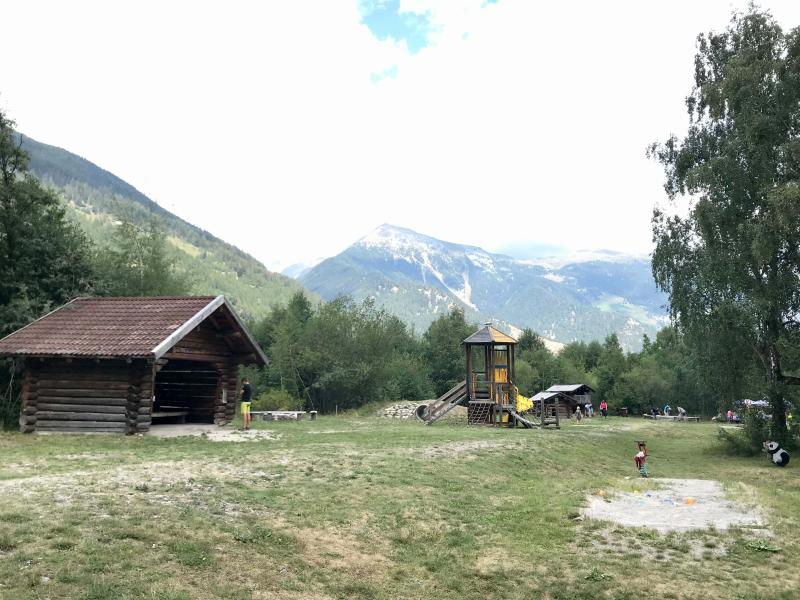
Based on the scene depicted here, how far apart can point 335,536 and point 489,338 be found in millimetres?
24683

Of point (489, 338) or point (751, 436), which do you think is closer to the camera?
point (751, 436)

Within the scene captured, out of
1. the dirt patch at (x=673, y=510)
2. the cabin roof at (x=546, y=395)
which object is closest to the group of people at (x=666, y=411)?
the cabin roof at (x=546, y=395)

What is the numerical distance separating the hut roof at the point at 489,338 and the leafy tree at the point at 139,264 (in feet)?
71.0

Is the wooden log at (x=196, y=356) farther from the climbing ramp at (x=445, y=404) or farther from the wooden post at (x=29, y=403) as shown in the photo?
the climbing ramp at (x=445, y=404)

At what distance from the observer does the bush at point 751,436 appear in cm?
2462

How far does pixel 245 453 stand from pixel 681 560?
11.0 meters

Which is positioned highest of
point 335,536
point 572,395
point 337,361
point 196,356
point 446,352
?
point 446,352

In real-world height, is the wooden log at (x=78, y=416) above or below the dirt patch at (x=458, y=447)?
above

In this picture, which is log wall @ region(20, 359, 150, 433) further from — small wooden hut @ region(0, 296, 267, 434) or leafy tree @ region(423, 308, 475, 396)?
leafy tree @ region(423, 308, 475, 396)

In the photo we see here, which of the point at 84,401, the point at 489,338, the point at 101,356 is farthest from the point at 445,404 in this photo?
the point at 101,356

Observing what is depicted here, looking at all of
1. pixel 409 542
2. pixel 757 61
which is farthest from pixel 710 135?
pixel 409 542

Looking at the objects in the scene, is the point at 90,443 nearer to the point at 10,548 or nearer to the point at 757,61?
the point at 10,548

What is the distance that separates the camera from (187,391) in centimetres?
2809

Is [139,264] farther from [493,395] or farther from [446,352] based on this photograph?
[446,352]
